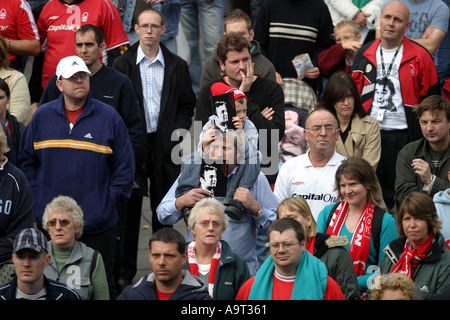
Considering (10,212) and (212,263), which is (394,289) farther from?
(10,212)

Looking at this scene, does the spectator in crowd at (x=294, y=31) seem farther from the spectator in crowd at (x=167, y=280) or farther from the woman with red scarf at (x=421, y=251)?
the spectator in crowd at (x=167, y=280)

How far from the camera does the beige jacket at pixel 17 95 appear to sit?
367 inches

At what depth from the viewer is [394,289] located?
20.9 feet

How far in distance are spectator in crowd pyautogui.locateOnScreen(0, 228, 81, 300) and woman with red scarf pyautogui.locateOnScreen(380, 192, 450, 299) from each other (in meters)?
2.43

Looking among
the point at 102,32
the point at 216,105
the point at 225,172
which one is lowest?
the point at 225,172

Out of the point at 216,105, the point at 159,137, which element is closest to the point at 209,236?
the point at 216,105

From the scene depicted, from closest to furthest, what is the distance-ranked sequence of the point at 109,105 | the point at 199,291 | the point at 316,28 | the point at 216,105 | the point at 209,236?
the point at 199,291 → the point at 209,236 → the point at 216,105 → the point at 109,105 → the point at 316,28

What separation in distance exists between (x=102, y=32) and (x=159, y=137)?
4.48 ft

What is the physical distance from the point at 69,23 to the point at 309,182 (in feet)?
11.3

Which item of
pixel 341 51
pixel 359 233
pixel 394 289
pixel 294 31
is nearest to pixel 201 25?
pixel 294 31

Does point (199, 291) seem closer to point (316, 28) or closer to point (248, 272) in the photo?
point (248, 272)

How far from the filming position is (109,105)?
8.74m

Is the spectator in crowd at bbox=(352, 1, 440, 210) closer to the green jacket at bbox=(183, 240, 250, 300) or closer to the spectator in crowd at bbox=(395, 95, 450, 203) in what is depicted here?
the spectator in crowd at bbox=(395, 95, 450, 203)

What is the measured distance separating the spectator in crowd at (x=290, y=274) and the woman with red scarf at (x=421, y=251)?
783 mm
